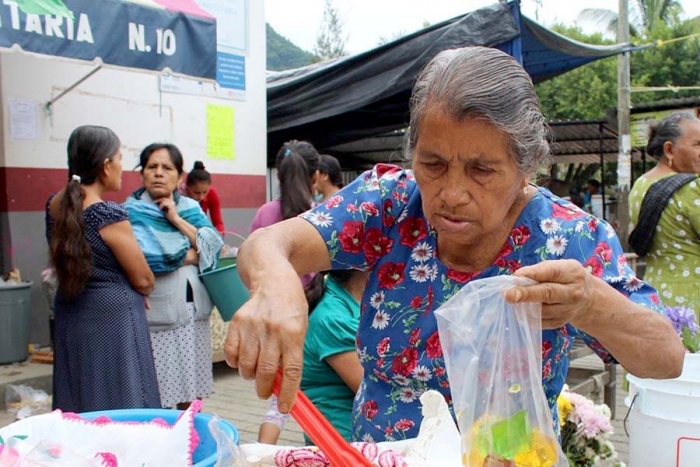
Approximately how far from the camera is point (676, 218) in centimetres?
389

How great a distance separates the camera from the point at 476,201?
4.25ft

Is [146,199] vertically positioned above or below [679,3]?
below

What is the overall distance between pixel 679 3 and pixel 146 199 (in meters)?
31.8

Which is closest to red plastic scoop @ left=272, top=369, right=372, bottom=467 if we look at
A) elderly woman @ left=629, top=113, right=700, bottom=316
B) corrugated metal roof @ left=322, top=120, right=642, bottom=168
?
elderly woman @ left=629, top=113, right=700, bottom=316

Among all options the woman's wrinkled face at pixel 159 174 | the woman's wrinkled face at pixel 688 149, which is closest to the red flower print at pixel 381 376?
the woman's wrinkled face at pixel 159 174

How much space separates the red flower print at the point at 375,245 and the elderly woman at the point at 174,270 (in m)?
2.59

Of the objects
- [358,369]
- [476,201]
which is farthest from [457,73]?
[358,369]

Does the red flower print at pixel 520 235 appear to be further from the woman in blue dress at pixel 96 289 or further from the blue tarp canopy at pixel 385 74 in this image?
the blue tarp canopy at pixel 385 74

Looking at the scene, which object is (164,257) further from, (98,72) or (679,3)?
(679,3)

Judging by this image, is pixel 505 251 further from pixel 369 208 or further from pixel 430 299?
pixel 369 208

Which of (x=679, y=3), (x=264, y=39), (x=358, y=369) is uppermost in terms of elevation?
(x=679, y=3)

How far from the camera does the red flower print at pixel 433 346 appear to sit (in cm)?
141

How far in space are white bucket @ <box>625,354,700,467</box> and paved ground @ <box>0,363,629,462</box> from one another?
158 cm

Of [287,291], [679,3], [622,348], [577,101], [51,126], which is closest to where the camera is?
[287,291]
